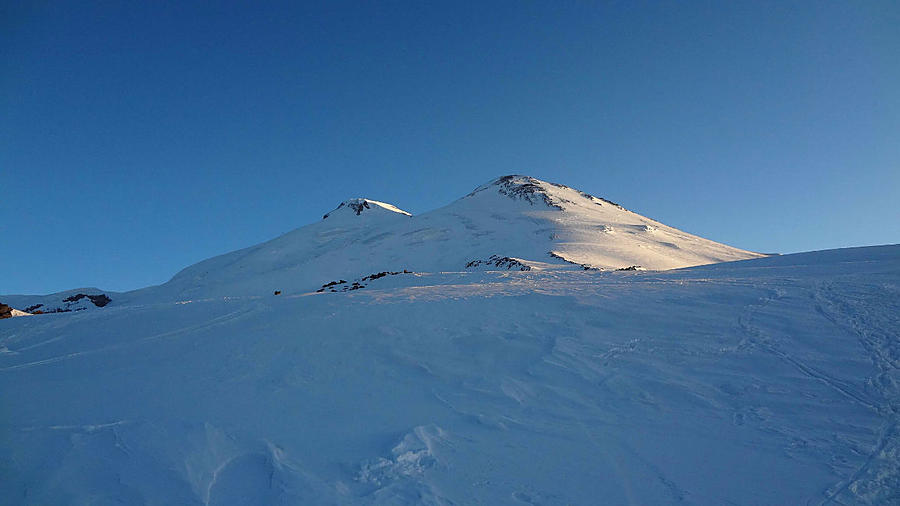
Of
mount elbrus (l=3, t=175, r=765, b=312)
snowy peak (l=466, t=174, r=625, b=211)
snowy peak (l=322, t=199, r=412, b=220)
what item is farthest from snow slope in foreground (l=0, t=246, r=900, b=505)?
snowy peak (l=322, t=199, r=412, b=220)

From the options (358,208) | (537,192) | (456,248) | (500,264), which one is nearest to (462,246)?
(456,248)

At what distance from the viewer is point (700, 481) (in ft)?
16.1

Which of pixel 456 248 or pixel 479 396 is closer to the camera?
pixel 479 396

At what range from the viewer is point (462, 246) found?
3856 centimetres

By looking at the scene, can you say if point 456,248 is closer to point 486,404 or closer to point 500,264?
point 500,264

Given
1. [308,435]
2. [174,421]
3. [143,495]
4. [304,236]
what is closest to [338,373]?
[308,435]

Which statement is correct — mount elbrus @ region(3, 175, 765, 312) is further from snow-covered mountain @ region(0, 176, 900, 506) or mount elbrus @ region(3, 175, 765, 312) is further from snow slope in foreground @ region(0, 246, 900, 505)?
snow slope in foreground @ region(0, 246, 900, 505)

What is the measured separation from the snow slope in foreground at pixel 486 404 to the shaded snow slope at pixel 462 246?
18.3 metres

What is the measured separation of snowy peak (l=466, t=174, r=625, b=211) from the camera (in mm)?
52906

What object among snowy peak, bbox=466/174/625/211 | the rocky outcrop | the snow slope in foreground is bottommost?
the snow slope in foreground

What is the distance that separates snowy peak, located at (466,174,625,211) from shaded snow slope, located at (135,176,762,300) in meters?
0.25

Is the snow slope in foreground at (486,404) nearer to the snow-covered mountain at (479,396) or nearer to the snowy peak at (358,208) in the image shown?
the snow-covered mountain at (479,396)

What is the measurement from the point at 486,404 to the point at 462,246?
3190 centimetres

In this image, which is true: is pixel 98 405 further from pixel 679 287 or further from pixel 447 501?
pixel 679 287
